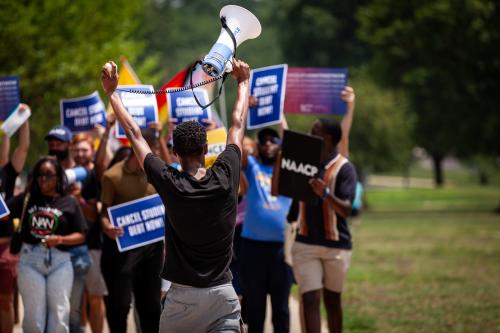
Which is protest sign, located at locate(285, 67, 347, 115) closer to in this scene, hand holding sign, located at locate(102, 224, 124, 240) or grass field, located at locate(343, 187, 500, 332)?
grass field, located at locate(343, 187, 500, 332)

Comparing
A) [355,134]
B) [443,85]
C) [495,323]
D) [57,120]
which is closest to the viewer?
[495,323]

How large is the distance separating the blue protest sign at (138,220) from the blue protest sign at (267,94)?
1.68 meters

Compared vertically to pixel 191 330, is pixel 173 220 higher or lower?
higher

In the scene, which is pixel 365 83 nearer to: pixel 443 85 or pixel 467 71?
pixel 443 85

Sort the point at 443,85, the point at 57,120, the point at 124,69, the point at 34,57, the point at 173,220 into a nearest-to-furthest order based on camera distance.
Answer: the point at 173,220 < the point at 124,69 < the point at 34,57 < the point at 57,120 < the point at 443,85

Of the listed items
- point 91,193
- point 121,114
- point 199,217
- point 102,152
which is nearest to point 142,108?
point 102,152

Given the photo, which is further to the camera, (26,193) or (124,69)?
(124,69)

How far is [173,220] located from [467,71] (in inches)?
1104

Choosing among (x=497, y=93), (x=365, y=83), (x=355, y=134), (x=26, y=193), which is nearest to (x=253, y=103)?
(x=26, y=193)

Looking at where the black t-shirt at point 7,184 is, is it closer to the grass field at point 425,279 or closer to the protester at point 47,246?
the protester at point 47,246

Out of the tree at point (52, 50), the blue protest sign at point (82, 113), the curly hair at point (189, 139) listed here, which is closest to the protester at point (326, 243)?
the curly hair at point (189, 139)

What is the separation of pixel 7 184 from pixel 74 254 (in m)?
0.86

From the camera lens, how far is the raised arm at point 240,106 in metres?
6.20

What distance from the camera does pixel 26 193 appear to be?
8.62 metres
